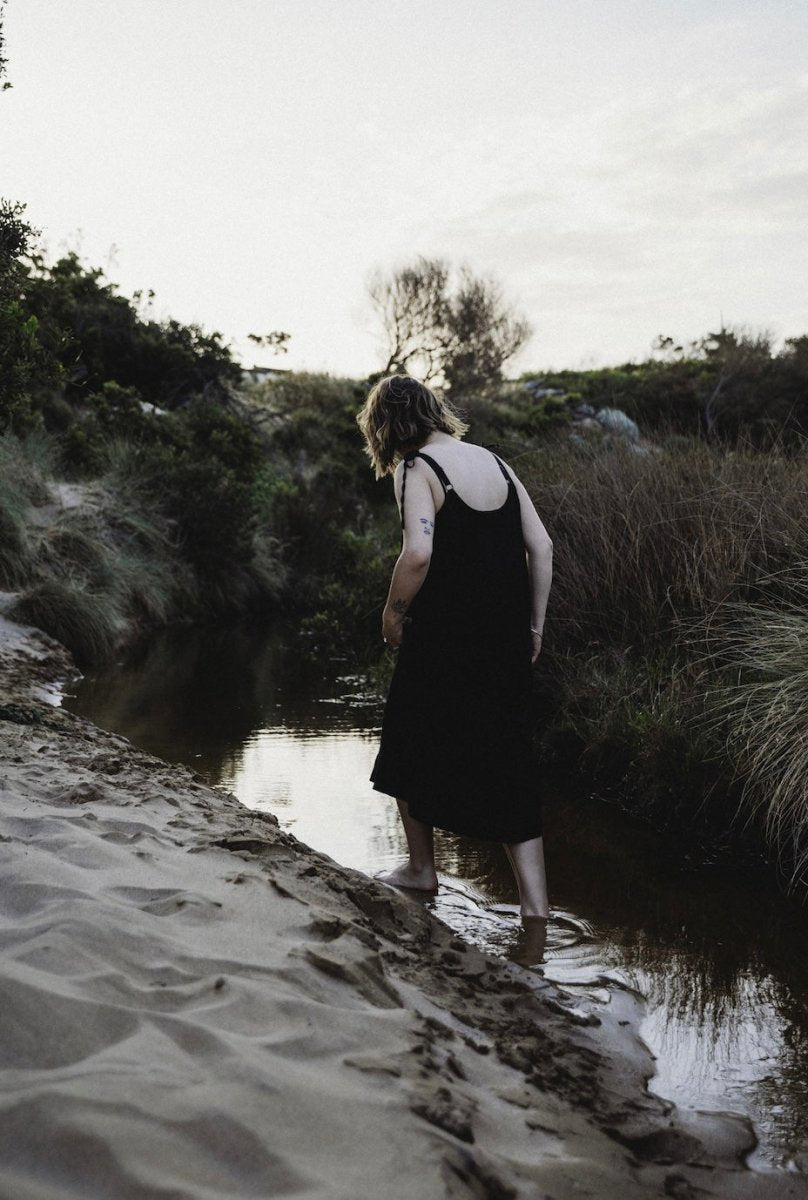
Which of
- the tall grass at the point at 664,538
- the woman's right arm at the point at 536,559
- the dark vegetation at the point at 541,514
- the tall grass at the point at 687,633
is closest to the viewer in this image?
the woman's right arm at the point at 536,559

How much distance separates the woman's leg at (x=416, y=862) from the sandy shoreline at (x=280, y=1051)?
1.67 feet

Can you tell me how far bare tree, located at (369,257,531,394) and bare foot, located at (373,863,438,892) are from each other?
2939cm

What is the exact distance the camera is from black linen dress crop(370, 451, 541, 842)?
3807 millimetres

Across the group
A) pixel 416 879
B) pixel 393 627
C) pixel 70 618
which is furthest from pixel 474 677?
pixel 70 618

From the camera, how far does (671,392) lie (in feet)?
84.1

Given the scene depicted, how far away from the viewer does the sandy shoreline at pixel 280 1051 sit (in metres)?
1.73

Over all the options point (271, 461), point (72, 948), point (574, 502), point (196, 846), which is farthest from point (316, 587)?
point (72, 948)

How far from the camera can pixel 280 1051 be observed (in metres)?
2.10

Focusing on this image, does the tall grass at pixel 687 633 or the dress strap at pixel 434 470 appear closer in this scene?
the dress strap at pixel 434 470

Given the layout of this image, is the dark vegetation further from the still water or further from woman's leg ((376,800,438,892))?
woman's leg ((376,800,438,892))

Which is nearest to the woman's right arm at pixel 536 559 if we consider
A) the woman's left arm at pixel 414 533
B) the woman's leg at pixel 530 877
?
the woman's left arm at pixel 414 533

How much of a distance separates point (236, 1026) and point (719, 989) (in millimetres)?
1854

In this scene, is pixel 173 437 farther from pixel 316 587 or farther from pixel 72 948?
pixel 72 948

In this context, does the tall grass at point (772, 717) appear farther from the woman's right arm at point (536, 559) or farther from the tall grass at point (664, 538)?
the woman's right arm at point (536, 559)
